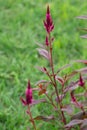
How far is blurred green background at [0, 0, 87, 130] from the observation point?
11.4 feet

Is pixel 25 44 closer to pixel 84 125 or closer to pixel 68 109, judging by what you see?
pixel 68 109

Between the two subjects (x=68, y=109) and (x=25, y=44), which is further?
(x=25, y=44)

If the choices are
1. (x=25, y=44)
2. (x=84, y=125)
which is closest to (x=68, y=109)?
(x=84, y=125)

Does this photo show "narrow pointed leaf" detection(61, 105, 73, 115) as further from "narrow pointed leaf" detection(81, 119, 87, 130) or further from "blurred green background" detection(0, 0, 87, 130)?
"blurred green background" detection(0, 0, 87, 130)

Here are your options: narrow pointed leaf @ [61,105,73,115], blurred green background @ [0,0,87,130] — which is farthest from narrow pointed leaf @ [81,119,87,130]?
blurred green background @ [0,0,87,130]

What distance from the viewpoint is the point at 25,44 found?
4.51 metres

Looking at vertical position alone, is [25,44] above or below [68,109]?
below

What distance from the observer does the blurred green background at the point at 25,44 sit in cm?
349

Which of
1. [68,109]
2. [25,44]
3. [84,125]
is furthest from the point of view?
[25,44]

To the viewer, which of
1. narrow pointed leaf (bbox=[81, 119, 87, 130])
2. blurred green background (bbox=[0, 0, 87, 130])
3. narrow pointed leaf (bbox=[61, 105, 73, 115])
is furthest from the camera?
blurred green background (bbox=[0, 0, 87, 130])

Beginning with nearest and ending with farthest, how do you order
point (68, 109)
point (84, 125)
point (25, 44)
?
1. point (84, 125)
2. point (68, 109)
3. point (25, 44)

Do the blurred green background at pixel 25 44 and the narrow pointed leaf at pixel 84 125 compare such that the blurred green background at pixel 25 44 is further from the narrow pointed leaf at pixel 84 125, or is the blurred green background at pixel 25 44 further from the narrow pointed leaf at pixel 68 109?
the narrow pointed leaf at pixel 84 125

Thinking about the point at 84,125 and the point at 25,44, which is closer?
the point at 84,125

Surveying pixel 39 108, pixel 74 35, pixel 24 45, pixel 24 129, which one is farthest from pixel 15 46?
pixel 24 129
